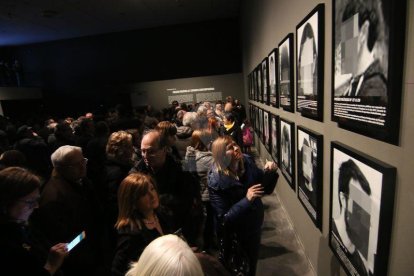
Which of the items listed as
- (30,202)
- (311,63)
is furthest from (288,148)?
(30,202)

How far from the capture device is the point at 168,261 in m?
0.91

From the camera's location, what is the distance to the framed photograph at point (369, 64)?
0.98 meters

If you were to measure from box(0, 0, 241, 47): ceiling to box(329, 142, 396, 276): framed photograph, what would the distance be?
8.26 meters

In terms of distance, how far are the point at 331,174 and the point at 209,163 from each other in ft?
4.32

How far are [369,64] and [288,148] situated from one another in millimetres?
1743

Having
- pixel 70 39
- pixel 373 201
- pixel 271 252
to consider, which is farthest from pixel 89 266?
pixel 70 39

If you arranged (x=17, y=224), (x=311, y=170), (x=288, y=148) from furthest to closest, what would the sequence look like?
(x=288, y=148), (x=311, y=170), (x=17, y=224)

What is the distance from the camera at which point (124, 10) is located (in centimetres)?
878

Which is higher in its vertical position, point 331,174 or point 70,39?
point 70,39

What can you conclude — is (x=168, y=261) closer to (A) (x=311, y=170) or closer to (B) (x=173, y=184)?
(B) (x=173, y=184)

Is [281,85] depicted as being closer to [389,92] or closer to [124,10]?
[389,92]

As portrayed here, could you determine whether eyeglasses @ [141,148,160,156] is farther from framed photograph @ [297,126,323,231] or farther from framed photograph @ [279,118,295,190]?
framed photograph @ [279,118,295,190]

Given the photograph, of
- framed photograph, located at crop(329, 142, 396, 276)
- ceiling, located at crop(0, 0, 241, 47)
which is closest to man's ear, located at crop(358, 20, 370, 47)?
framed photograph, located at crop(329, 142, 396, 276)

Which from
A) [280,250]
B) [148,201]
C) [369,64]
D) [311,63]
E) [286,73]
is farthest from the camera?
[280,250]
